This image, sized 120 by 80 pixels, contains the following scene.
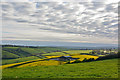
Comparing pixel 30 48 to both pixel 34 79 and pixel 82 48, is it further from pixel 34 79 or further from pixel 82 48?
pixel 34 79

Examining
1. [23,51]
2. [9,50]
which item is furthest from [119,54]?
[9,50]

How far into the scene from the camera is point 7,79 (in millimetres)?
11680

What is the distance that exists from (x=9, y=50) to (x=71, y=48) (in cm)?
8088

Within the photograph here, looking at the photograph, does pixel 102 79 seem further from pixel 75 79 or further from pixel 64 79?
pixel 64 79

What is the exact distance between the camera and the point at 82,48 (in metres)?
110

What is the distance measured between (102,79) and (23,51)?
124314 millimetres

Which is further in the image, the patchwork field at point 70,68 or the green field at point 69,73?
the patchwork field at point 70,68

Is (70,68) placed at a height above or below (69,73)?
below

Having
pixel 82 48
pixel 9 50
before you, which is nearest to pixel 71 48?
pixel 82 48

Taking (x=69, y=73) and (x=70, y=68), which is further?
(x=70, y=68)

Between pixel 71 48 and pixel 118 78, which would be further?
pixel 71 48

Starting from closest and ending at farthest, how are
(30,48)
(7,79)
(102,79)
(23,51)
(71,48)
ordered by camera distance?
(102,79), (7,79), (71,48), (23,51), (30,48)

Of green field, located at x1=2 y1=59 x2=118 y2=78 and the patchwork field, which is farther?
the patchwork field

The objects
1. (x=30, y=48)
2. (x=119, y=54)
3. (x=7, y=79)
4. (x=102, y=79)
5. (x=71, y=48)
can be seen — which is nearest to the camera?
(x=102, y=79)
